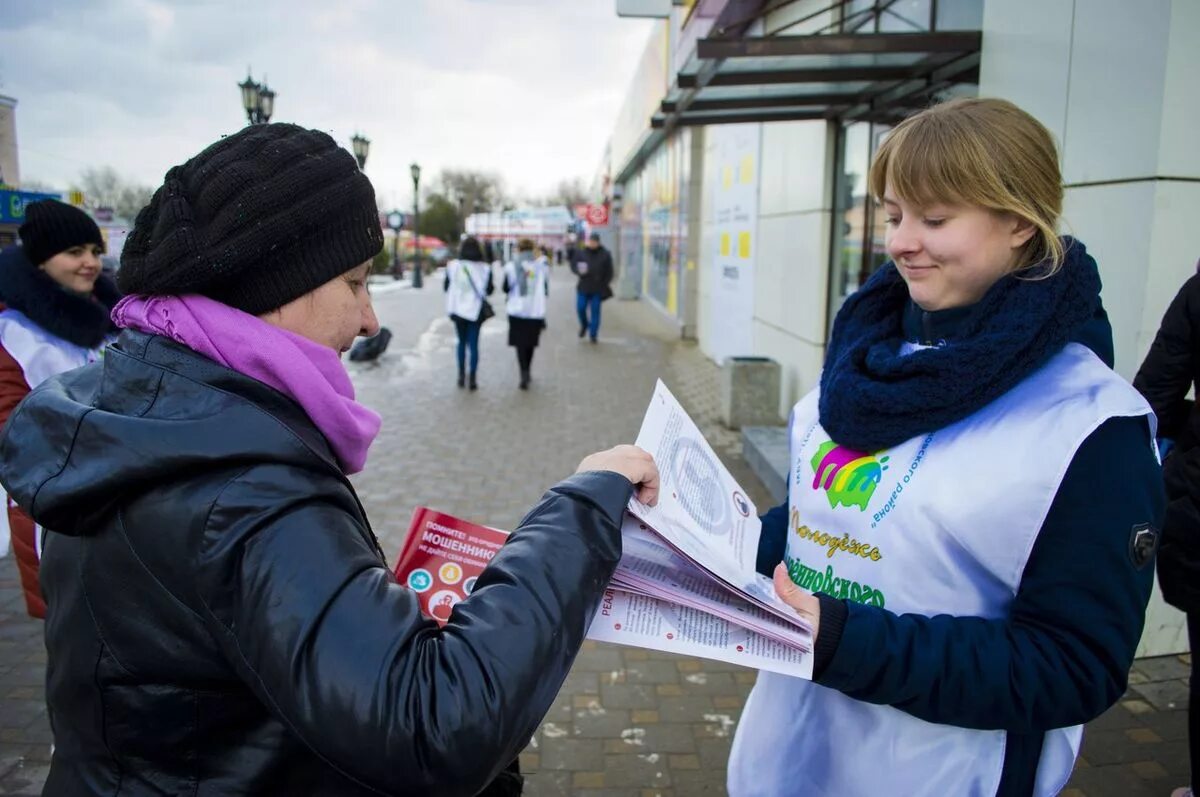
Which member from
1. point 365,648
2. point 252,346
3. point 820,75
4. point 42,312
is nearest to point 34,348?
point 42,312

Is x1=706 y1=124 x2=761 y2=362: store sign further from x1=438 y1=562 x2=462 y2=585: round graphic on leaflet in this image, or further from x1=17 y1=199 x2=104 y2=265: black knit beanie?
x1=438 y1=562 x2=462 y2=585: round graphic on leaflet

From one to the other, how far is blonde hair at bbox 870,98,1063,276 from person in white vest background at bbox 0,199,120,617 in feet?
9.93

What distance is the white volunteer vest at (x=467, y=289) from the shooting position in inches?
413

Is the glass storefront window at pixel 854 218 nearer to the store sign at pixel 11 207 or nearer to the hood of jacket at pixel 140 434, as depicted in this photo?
the hood of jacket at pixel 140 434

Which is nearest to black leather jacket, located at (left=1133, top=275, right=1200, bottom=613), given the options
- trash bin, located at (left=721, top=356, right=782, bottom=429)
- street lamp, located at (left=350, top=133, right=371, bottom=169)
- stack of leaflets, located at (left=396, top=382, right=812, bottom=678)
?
stack of leaflets, located at (left=396, top=382, right=812, bottom=678)

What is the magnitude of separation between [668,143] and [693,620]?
799 inches

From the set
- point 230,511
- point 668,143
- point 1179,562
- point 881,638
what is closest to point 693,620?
point 881,638

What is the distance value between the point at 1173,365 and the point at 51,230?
14.4 feet

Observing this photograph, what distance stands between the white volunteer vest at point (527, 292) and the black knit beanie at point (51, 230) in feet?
22.9

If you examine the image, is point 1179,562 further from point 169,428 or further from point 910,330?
point 169,428

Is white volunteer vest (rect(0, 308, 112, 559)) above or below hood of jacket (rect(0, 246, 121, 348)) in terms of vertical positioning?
below

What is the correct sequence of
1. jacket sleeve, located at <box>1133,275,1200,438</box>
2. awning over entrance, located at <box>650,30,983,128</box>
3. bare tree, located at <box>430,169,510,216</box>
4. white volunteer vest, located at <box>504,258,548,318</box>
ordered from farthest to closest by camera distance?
bare tree, located at <box>430,169,510,216</box>
white volunteer vest, located at <box>504,258,548,318</box>
awning over entrance, located at <box>650,30,983,128</box>
jacket sleeve, located at <box>1133,275,1200,438</box>

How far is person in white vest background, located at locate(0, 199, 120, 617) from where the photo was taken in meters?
3.19

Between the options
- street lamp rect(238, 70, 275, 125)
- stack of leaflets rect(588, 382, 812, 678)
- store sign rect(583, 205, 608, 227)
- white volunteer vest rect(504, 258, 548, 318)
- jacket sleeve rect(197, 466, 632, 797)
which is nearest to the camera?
jacket sleeve rect(197, 466, 632, 797)
